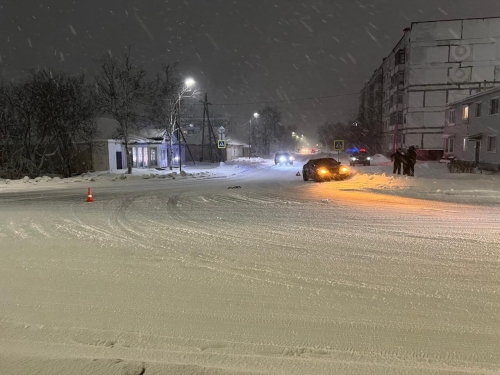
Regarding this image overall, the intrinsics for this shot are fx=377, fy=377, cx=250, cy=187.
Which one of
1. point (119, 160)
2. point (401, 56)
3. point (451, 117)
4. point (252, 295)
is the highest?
point (401, 56)

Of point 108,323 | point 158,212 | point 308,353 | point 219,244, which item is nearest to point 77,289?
point 108,323

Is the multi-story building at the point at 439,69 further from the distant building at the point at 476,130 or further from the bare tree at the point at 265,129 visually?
A: the bare tree at the point at 265,129

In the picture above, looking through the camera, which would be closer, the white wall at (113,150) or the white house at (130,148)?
the white house at (130,148)

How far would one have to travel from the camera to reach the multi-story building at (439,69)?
157 feet

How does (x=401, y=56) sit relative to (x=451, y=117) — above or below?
above

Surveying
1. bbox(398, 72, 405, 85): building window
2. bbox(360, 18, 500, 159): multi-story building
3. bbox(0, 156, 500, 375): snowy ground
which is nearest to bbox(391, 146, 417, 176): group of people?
bbox(0, 156, 500, 375): snowy ground

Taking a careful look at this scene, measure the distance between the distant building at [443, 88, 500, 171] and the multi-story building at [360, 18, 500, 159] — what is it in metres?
13.2

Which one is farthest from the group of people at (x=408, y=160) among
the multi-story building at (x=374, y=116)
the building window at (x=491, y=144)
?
the multi-story building at (x=374, y=116)

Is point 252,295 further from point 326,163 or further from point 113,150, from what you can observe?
point 113,150

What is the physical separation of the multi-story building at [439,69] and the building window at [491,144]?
2171 centimetres

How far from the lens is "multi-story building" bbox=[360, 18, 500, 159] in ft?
157

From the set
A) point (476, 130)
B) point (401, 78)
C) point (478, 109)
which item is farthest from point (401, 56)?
point (476, 130)

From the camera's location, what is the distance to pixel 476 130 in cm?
3095

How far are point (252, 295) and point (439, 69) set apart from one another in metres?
53.8
